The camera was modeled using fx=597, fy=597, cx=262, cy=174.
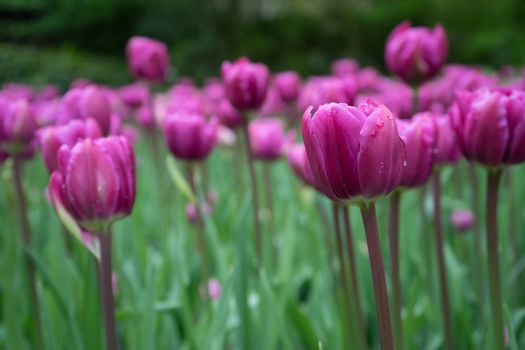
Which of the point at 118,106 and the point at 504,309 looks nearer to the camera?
the point at 504,309

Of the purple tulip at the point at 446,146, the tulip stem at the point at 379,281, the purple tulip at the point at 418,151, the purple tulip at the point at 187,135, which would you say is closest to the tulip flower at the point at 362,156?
the tulip stem at the point at 379,281

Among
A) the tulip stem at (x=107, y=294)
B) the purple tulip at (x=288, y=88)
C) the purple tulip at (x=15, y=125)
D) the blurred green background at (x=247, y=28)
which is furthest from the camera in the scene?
the blurred green background at (x=247, y=28)

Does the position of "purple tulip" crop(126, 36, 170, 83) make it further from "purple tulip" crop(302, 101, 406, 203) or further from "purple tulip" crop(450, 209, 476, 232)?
"purple tulip" crop(302, 101, 406, 203)

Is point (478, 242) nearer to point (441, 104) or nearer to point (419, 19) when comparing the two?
point (441, 104)

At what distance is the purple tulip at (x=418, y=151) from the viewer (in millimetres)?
818

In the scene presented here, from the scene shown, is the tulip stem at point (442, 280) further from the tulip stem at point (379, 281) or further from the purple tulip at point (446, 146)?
the tulip stem at point (379, 281)

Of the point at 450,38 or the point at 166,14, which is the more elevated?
the point at 166,14

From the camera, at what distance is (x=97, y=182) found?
0.77m

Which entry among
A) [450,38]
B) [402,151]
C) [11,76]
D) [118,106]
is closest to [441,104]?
[402,151]

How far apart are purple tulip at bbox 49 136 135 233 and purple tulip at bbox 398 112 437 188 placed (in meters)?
0.38

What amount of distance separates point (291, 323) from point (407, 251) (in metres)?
0.56

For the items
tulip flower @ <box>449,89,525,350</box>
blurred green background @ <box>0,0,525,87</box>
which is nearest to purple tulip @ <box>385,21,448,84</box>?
A: tulip flower @ <box>449,89,525,350</box>

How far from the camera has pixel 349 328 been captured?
992 millimetres

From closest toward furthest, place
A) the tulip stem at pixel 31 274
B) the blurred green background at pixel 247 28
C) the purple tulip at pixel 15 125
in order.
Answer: the tulip stem at pixel 31 274
the purple tulip at pixel 15 125
the blurred green background at pixel 247 28
